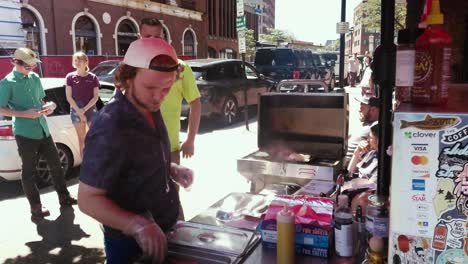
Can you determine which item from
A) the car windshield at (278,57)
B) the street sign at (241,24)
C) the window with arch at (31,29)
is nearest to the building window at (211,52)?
the window with arch at (31,29)

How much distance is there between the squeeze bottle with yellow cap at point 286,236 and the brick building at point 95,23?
20.5 meters

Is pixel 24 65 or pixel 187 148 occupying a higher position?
pixel 24 65

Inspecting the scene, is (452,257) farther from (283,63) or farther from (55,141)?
(283,63)

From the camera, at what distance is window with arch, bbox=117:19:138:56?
83.9ft

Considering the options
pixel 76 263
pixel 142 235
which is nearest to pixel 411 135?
pixel 142 235

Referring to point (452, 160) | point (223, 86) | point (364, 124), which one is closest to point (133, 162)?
point (452, 160)

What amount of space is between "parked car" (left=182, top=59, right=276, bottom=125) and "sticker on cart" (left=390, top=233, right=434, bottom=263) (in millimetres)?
9195

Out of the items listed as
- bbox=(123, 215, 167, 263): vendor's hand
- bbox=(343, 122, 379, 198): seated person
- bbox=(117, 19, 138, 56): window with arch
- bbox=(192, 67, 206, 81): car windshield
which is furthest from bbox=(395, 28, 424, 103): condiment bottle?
bbox=(117, 19, 138, 56): window with arch

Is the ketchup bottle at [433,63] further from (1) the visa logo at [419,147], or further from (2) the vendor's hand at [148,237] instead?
(2) the vendor's hand at [148,237]

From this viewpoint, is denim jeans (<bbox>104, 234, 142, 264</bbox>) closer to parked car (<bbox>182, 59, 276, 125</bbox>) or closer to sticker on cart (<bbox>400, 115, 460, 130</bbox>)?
sticker on cart (<bbox>400, 115, 460, 130</bbox>)

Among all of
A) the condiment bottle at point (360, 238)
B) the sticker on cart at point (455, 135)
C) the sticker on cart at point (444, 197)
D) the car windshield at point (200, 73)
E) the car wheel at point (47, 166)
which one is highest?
the car windshield at point (200, 73)

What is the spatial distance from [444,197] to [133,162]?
113 centimetres

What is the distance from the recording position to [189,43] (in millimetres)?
33219

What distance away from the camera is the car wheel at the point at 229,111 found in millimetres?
11156
